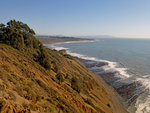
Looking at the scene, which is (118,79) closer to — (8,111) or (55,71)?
(55,71)

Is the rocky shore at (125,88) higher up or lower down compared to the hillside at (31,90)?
lower down

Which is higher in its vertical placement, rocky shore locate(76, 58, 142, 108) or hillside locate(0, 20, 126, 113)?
hillside locate(0, 20, 126, 113)

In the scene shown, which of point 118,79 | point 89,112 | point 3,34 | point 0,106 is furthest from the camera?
point 118,79

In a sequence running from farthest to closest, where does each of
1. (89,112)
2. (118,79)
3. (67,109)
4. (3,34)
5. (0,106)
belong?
(118,79), (3,34), (89,112), (67,109), (0,106)

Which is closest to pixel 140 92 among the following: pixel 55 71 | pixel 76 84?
pixel 76 84

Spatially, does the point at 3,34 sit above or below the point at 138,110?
above

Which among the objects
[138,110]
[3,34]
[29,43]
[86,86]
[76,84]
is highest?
[3,34]

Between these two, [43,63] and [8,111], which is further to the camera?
[43,63]

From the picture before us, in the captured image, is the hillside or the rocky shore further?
the rocky shore

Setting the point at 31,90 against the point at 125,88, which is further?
the point at 125,88

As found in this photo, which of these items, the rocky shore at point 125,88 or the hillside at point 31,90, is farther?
the rocky shore at point 125,88

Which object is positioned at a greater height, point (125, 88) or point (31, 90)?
point (31, 90)

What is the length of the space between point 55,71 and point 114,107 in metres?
14.5

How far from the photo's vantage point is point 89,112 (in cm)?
1742
